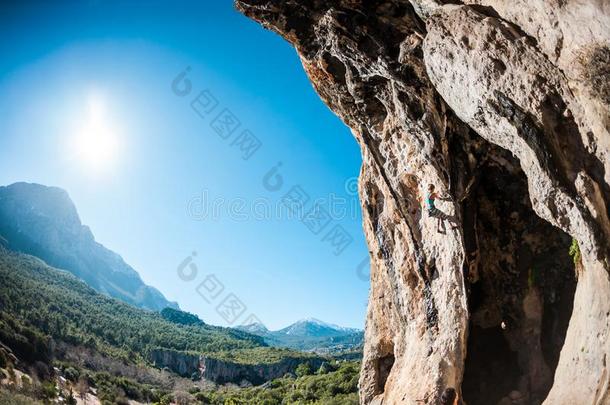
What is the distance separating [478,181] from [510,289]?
13.6 ft

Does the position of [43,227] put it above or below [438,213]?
below

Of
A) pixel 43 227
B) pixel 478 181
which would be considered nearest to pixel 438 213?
pixel 478 181

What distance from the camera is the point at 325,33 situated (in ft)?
48.4

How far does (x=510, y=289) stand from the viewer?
46.0 ft

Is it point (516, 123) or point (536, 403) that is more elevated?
Answer: point (516, 123)

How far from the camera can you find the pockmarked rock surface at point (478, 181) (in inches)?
307

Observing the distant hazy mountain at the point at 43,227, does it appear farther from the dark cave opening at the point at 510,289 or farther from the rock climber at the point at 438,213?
the dark cave opening at the point at 510,289

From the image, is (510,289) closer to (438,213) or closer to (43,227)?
(438,213)

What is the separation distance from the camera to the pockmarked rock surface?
779 centimetres

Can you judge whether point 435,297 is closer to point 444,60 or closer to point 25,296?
point 444,60

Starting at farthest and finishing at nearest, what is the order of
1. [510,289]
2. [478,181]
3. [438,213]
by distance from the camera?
[478,181]
[510,289]
[438,213]

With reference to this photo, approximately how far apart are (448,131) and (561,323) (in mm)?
7376

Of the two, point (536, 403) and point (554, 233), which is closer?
point (536, 403)

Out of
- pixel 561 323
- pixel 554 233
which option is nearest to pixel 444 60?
pixel 554 233
